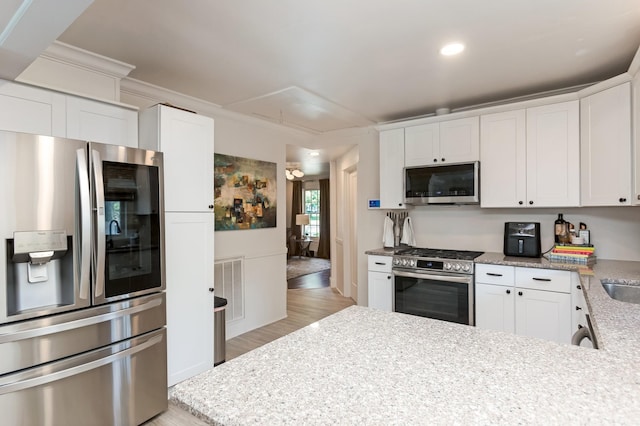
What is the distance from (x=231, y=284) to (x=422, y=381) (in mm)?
3083

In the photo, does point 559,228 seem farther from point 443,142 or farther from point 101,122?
point 101,122

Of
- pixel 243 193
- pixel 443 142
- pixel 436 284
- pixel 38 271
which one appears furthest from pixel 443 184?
pixel 38 271

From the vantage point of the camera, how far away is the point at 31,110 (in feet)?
6.61

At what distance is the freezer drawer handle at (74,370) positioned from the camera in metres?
1.65

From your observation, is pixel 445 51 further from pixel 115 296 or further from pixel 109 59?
pixel 115 296

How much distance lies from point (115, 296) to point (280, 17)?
1.89m

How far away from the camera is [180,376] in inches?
101

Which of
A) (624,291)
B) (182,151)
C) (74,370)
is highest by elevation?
(182,151)

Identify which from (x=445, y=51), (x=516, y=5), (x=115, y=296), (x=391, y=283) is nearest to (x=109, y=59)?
(x=115, y=296)

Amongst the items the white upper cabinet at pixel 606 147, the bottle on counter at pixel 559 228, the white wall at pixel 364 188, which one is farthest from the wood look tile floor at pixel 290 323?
the white upper cabinet at pixel 606 147

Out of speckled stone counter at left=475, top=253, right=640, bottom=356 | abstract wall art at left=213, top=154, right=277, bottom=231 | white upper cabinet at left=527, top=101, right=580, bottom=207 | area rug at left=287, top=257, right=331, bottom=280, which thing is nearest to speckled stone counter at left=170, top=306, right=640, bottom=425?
speckled stone counter at left=475, top=253, right=640, bottom=356

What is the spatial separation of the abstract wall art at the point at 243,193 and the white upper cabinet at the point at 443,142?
1661 millimetres

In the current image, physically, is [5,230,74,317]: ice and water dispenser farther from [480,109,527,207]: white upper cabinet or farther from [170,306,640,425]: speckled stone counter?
[480,109,527,207]: white upper cabinet

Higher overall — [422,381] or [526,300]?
[422,381]
